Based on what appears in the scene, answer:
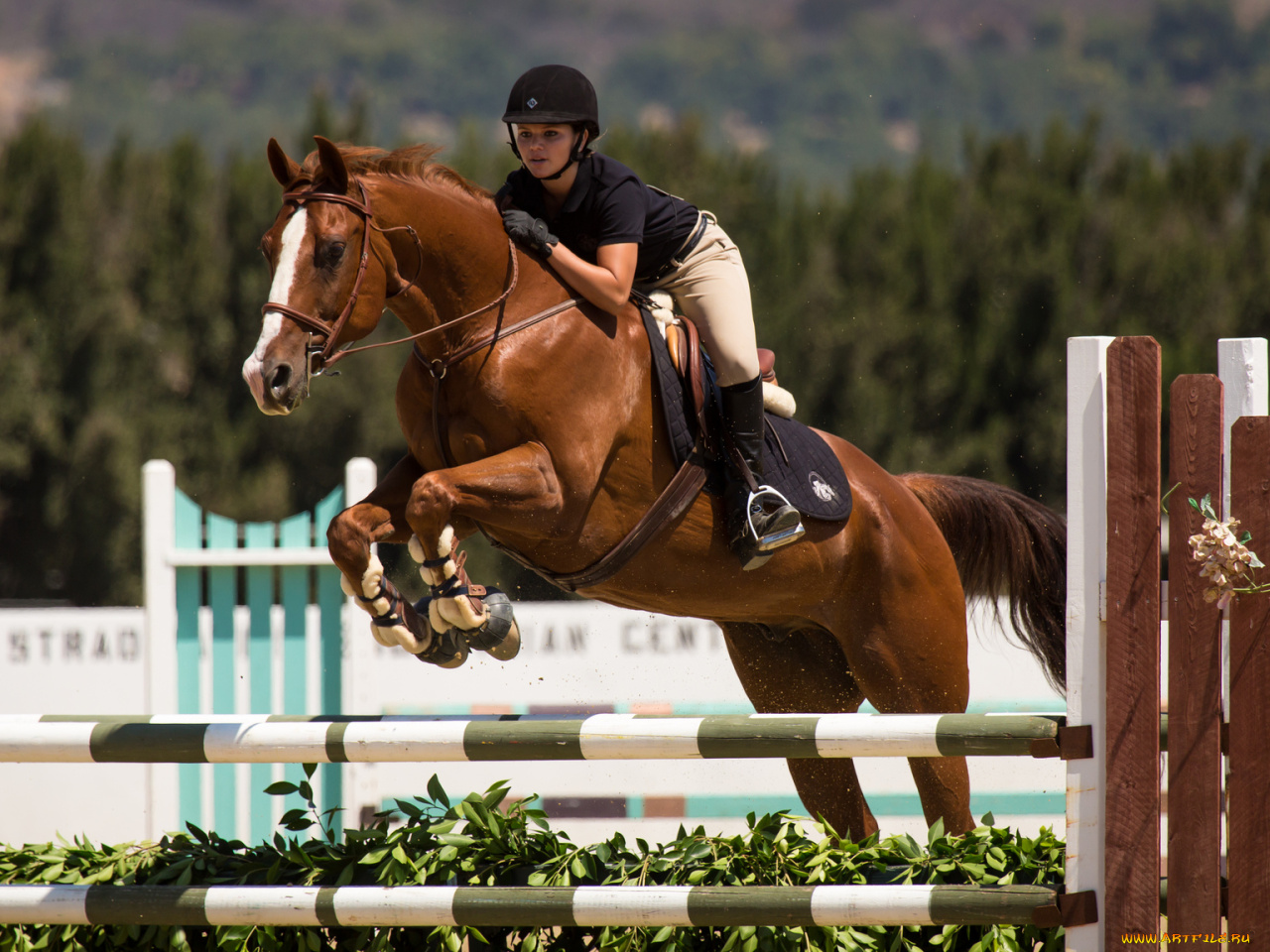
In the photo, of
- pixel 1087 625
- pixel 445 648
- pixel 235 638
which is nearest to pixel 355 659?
pixel 235 638

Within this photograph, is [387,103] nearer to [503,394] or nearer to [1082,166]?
[1082,166]

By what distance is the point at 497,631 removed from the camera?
3125mm

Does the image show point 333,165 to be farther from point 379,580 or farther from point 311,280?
point 379,580

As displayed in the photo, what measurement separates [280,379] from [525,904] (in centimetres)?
127

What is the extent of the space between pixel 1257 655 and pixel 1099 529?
349 millimetres

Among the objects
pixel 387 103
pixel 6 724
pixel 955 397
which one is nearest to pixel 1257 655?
pixel 6 724

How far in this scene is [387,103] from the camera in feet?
354

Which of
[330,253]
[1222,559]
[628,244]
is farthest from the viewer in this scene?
[628,244]

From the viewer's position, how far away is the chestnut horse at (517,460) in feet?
10.0

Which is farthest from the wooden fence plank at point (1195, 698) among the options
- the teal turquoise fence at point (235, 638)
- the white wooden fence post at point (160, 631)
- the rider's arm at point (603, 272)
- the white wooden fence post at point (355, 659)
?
the white wooden fence post at point (160, 631)

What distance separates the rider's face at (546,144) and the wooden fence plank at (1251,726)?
5.52 feet

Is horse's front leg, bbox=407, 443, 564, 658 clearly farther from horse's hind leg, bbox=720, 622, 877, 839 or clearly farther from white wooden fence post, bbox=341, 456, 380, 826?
white wooden fence post, bbox=341, 456, 380, 826

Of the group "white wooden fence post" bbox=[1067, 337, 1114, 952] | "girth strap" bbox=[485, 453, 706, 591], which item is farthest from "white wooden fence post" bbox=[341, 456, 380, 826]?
"white wooden fence post" bbox=[1067, 337, 1114, 952]

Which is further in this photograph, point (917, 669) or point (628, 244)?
point (917, 669)
